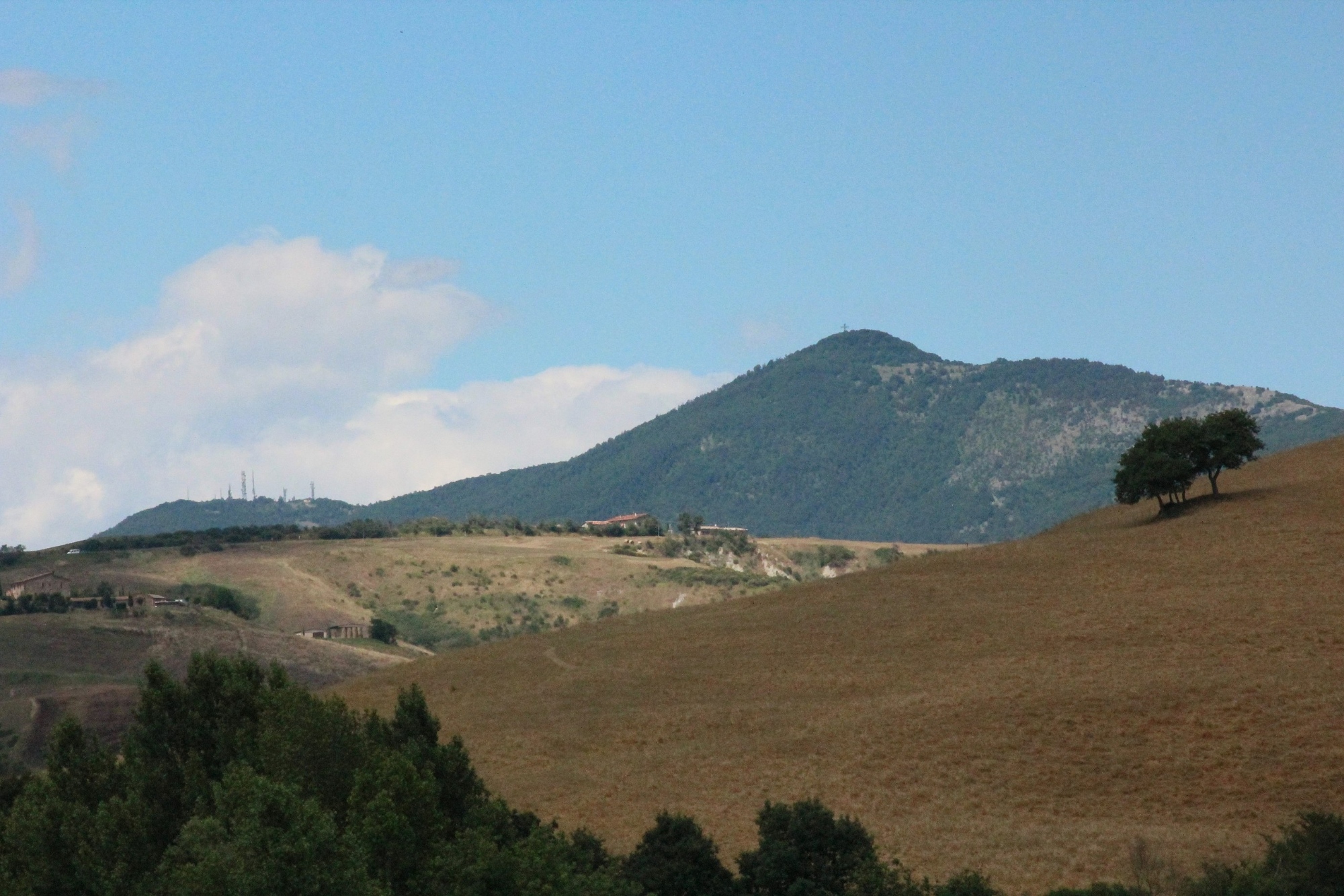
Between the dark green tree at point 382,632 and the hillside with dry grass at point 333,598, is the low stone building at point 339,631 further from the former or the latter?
the dark green tree at point 382,632

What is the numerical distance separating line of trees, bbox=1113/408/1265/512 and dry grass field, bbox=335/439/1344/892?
1974mm

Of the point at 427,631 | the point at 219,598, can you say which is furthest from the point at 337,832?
the point at 427,631

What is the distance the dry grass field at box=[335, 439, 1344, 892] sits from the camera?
162 feet

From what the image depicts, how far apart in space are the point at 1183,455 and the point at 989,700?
3476 centimetres

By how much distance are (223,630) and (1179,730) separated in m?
90.0

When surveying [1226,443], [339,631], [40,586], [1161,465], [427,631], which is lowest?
[427,631]

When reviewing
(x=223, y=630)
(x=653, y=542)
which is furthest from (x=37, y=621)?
(x=653, y=542)

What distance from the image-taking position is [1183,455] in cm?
9031

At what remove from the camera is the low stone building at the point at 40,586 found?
14475 cm

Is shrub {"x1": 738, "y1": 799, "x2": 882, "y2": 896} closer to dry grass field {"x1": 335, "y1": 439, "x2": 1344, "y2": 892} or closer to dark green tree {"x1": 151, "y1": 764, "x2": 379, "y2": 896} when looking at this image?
dry grass field {"x1": 335, "y1": 439, "x2": 1344, "y2": 892}

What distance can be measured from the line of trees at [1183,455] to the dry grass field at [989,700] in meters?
1.97

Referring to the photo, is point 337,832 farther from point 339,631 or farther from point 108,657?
point 339,631

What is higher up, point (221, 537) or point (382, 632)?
point (221, 537)

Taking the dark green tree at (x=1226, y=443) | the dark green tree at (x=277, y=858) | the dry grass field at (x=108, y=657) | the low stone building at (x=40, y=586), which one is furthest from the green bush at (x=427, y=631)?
the dark green tree at (x=277, y=858)
